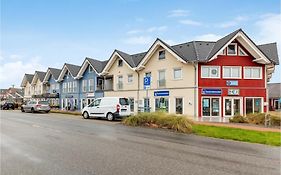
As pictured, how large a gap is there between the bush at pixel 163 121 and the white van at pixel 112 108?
162 inches

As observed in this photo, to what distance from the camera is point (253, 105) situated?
30203 millimetres

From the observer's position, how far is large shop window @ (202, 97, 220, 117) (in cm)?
2948

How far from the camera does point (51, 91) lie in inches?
2283

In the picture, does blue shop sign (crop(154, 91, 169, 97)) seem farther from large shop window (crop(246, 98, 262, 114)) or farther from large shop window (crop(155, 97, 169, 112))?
large shop window (crop(246, 98, 262, 114))

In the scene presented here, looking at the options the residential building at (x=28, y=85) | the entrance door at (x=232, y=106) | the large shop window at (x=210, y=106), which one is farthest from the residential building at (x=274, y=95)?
the residential building at (x=28, y=85)

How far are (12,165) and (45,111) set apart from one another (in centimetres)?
3284

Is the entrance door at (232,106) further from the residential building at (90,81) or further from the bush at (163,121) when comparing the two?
the residential building at (90,81)

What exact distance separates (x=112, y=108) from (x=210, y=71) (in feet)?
39.1

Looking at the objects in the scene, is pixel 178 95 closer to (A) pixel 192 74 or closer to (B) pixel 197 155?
(A) pixel 192 74

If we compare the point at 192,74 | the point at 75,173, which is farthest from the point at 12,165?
the point at 192,74

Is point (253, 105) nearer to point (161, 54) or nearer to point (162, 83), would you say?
point (162, 83)

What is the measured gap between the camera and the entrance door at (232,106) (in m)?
A: 29.9

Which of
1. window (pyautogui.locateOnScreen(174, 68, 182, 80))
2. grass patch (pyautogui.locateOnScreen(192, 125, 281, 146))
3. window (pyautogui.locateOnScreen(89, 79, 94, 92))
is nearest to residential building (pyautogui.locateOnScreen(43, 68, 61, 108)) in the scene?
window (pyautogui.locateOnScreen(89, 79, 94, 92))

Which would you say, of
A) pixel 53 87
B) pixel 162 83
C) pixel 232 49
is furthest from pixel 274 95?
pixel 53 87
